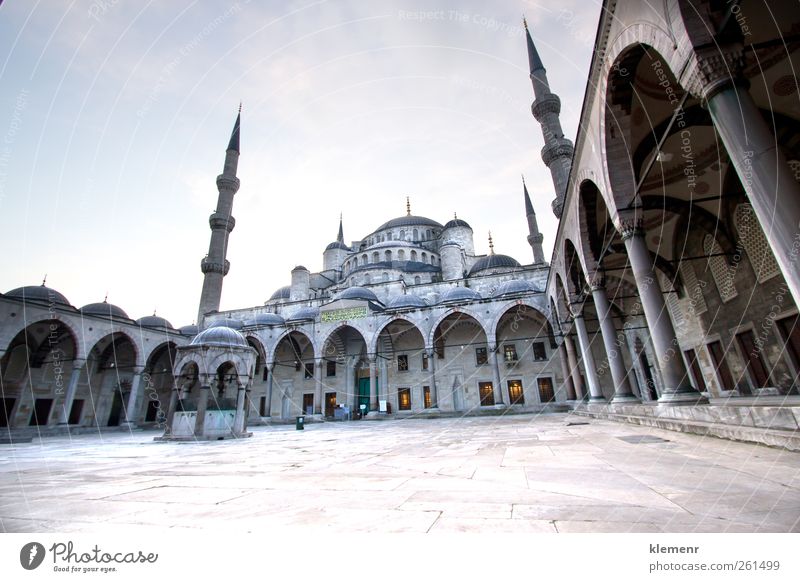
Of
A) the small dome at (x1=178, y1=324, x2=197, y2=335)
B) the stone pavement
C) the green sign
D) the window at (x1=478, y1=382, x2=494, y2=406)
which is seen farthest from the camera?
the small dome at (x1=178, y1=324, x2=197, y2=335)

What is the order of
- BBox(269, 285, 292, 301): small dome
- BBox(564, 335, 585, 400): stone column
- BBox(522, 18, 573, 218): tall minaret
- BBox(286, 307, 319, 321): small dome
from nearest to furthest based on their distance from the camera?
1. BBox(564, 335, 585, 400): stone column
2. BBox(522, 18, 573, 218): tall minaret
3. BBox(286, 307, 319, 321): small dome
4. BBox(269, 285, 292, 301): small dome

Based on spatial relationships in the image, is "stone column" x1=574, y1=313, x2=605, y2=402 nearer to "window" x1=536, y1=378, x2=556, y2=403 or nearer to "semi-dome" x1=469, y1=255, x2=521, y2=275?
"window" x1=536, y1=378, x2=556, y2=403

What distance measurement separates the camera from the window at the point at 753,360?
1002 cm

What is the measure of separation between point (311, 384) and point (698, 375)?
21.4 meters

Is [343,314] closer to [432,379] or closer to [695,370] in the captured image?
[432,379]

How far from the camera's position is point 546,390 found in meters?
21.5

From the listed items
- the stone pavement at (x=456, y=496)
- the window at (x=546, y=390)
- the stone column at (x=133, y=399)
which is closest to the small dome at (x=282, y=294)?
the stone column at (x=133, y=399)

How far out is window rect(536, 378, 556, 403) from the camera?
21.3m

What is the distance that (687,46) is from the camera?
13.2 ft

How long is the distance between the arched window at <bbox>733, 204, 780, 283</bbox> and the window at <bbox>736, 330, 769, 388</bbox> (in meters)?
1.84

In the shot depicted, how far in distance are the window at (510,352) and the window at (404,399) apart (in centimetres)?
661

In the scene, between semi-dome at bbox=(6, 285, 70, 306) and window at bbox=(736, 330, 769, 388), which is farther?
semi-dome at bbox=(6, 285, 70, 306)

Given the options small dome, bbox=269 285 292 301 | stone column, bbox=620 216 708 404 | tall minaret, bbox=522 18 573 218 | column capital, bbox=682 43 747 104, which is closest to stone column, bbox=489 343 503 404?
tall minaret, bbox=522 18 573 218

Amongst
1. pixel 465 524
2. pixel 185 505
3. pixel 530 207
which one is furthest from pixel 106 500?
pixel 530 207
